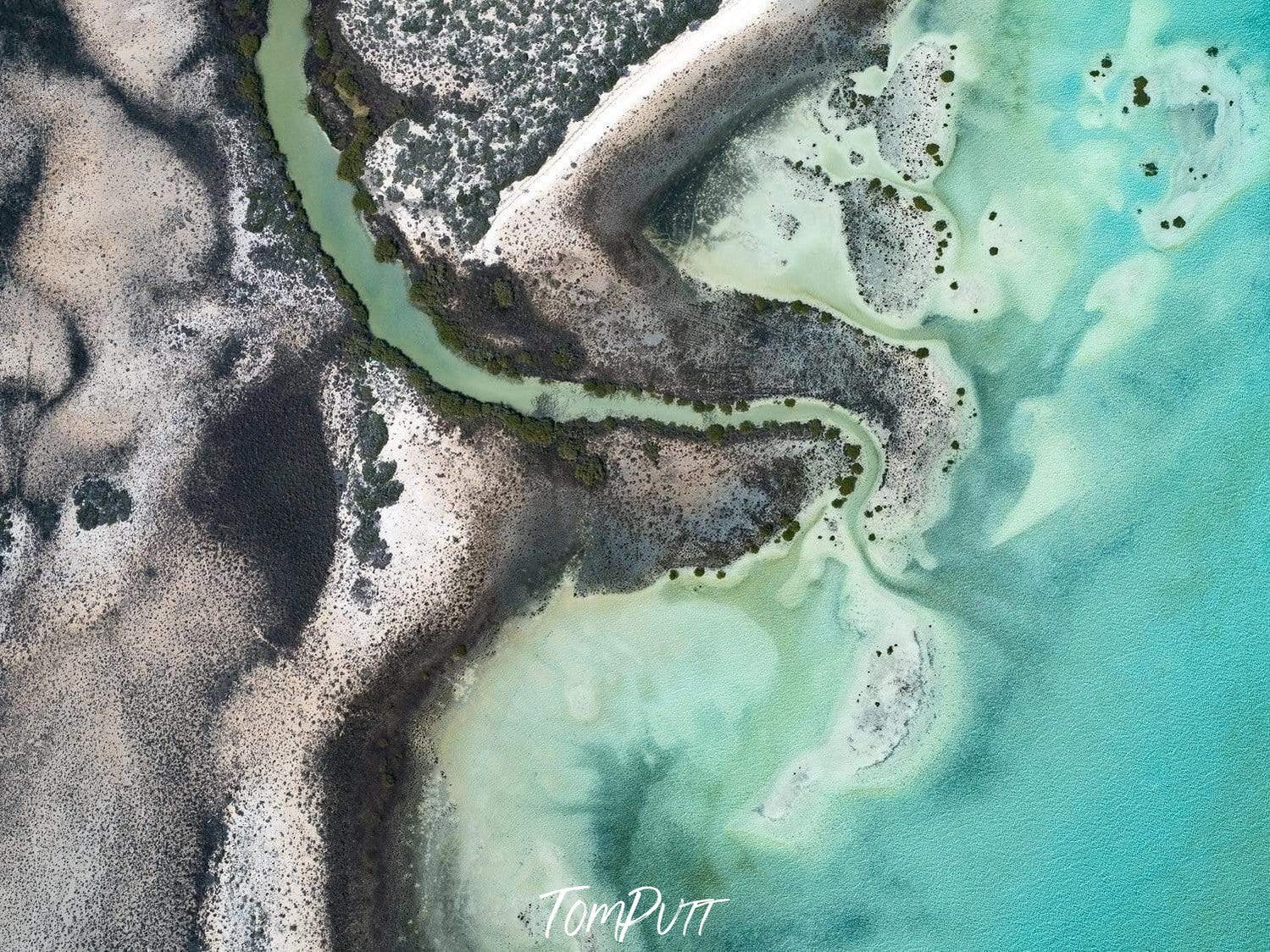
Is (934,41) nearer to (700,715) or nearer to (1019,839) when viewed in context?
(700,715)

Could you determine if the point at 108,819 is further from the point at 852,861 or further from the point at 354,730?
the point at 852,861

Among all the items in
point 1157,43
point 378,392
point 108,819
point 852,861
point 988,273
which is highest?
point 1157,43

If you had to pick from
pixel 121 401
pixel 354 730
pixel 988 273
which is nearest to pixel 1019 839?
pixel 988 273

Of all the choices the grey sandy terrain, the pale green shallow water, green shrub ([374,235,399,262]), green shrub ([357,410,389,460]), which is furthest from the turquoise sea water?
green shrub ([374,235,399,262])

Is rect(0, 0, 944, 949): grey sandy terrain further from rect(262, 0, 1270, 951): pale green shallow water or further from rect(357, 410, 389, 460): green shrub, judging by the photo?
rect(262, 0, 1270, 951): pale green shallow water

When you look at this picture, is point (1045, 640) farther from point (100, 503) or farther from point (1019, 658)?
point (100, 503)

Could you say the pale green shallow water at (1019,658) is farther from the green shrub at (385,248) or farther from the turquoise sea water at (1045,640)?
the green shrub at (385,248)

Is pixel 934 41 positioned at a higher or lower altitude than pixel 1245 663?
higher
